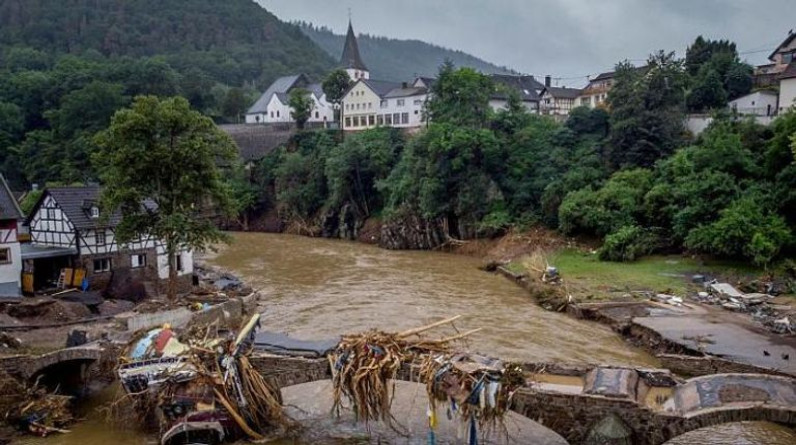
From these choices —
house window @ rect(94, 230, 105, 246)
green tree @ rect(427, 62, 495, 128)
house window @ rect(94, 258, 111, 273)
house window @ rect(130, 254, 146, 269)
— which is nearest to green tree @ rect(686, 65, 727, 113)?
green tree @ rect(427, 62, 495, 128)

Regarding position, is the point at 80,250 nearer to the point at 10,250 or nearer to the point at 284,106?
the point at 10,250

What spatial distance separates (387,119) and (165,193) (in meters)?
48.1

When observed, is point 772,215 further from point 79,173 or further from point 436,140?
point 79,173

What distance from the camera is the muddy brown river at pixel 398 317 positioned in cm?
1548

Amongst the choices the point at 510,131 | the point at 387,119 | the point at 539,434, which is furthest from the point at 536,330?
the point at 387,119

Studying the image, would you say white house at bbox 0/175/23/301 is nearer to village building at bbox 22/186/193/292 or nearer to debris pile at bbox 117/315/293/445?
village building at bbox 22/186/193/292

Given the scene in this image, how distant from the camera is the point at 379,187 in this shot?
5416 centimetres

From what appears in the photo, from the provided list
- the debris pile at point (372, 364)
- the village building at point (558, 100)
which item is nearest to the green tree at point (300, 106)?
the village building at point (558, 100)

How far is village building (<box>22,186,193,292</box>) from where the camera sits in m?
28.7

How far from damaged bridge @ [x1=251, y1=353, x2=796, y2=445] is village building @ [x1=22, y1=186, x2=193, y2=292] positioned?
21255 millimetres

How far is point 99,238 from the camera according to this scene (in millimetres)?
29375

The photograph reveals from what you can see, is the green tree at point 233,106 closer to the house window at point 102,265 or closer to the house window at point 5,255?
the house window at point 102,265

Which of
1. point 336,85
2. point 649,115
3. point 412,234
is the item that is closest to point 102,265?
point 412,234

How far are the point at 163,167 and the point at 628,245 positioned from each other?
82.6ft
